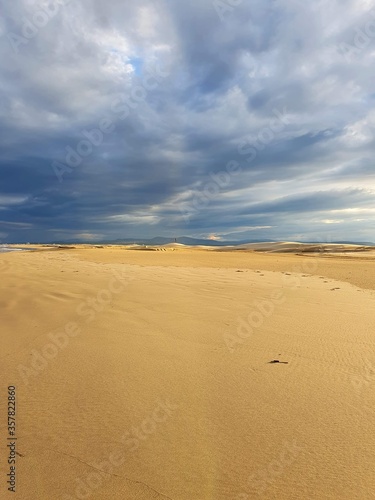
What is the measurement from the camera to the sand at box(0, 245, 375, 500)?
180 cm

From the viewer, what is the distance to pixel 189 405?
2527 mm

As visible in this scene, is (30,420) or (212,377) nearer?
(30,420)

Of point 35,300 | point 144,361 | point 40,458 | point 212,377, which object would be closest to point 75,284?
point 35,300

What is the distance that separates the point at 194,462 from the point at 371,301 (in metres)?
6.30

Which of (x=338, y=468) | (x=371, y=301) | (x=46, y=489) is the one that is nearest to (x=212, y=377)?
(x=338, y=468)

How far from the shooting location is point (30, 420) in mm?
2344

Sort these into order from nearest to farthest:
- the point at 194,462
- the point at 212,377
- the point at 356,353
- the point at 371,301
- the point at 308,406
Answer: the point at 194,462 < the point at 308,406 < the point at 212,377 < the point at 356,353 < the point at 371,301

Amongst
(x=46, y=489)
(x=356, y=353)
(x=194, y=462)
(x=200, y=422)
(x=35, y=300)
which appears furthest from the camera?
(x=35, y=300)

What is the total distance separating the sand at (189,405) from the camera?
70.8 inches

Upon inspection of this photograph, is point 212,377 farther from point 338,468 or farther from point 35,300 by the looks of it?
point 35,300

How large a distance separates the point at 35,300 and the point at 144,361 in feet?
11.4

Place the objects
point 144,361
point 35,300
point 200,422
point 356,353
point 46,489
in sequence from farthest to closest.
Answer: point 35,300 → point 356,353 → point 144,361 → point 200,422 → point 46,489

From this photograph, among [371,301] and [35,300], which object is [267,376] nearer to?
[35,300]

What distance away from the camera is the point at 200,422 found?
230 cm
